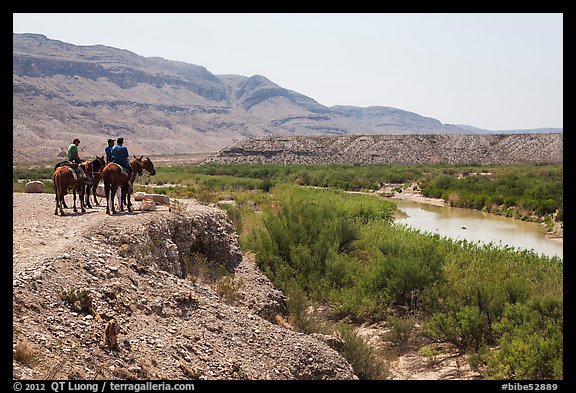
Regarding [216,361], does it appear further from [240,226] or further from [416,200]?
[416,200]

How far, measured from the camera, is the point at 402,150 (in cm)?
9256

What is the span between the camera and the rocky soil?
6.87 metres

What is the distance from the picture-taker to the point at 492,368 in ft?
35.1

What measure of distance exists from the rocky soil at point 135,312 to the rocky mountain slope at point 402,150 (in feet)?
245

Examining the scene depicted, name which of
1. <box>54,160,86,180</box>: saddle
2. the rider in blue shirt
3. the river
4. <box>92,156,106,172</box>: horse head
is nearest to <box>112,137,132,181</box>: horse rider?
the rider in blue shirt

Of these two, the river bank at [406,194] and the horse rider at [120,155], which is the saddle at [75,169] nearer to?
the horse rider at [120,155]

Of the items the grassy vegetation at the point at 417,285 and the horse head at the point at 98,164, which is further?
the horse head at the point at 98,164

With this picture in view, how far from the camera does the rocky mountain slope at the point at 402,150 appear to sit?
87062mm

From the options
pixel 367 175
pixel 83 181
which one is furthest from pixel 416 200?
pixel 83 181

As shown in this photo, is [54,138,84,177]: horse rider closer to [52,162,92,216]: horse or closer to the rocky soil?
[52,162,92,216]: horse

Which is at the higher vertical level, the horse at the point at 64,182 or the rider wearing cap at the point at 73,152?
the rider wearing cap at the point at 73,152

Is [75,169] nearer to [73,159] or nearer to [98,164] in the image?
[73,159]

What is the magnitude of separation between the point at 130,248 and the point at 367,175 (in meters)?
56.8

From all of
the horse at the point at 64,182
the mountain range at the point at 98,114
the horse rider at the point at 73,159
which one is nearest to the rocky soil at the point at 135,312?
the horse at the point at 64,182
